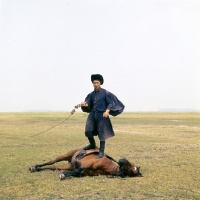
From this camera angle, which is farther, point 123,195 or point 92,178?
point 92,178

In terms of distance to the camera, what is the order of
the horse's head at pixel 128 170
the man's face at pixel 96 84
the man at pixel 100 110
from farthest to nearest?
the man's face at pixel 96 84, the man at pixel 100 110, the horse's head at pixel 128 170

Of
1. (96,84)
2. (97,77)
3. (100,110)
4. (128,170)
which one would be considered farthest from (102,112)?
(128,170)

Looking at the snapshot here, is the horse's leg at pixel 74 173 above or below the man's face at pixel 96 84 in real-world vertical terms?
below

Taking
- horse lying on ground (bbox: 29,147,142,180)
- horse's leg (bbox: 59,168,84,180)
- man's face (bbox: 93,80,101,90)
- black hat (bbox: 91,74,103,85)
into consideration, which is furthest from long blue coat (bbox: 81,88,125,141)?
horse's leg (bbox: 59,168,84,180)

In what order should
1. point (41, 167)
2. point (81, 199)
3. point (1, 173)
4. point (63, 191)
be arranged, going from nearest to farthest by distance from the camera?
point (81, 199)
point (63, 191)
point (1, 173)
point (41, 167)

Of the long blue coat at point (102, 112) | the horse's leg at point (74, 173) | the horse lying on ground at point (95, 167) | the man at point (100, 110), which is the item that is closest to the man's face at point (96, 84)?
the man at point (100, 110)

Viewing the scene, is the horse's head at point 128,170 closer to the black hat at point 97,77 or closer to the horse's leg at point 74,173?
the horse's leg at point 74,173

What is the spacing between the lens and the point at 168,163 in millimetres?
10023

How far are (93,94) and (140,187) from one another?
9.32ft

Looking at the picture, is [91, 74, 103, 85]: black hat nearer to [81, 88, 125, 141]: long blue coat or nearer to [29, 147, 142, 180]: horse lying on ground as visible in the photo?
[81, 88, 125, 141]: long blue coat

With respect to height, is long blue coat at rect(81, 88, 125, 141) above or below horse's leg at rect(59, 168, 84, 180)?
above

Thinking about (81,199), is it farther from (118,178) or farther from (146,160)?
(146,160)

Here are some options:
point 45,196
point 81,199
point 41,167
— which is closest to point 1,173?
point 41,167

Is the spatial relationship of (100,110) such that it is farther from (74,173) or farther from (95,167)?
(74,173)
